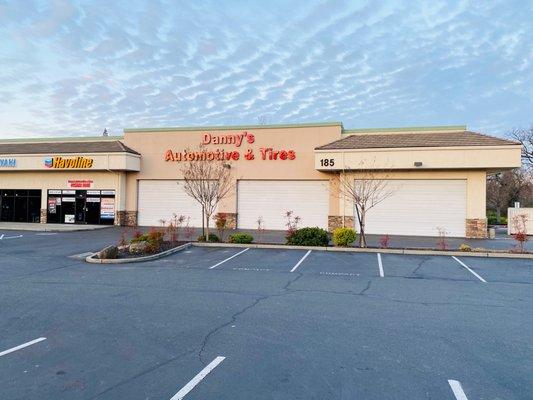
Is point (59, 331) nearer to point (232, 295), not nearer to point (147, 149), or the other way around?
point (232, 295)

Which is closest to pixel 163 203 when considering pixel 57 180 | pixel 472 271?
pixel 57 180

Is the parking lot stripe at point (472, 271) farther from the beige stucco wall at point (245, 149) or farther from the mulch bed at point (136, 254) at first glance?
the beige stucco wall at point (245, 149)

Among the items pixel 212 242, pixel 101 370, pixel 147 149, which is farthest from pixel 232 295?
pixel 147 149

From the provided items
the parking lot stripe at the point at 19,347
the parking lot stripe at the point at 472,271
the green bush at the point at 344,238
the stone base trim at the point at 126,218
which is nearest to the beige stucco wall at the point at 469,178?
the green bush at the point at 344,238

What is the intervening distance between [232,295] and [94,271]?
5194 mm

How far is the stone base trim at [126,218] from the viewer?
28969 mm

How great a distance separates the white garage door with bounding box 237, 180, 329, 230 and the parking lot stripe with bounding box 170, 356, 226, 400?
20974mm

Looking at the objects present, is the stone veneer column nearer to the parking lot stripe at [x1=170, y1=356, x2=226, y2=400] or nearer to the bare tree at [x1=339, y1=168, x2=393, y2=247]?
the bare tree at [x1=339, y1=168, x2=393, y2=247]

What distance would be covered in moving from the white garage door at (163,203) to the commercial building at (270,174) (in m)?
0.07

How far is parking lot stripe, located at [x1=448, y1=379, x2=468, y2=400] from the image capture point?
14.1 feet

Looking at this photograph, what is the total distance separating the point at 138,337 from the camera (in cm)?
615

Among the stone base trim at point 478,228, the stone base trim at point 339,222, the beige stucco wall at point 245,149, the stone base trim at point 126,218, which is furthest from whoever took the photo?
the stone base trim at point 126,218

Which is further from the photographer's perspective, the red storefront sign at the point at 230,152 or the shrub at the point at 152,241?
the red storefront sign at the point at 230,152

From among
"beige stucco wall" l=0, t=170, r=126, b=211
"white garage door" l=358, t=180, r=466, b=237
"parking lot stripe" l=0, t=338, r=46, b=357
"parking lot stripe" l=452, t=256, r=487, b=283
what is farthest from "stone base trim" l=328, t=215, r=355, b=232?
"parking lot stripe" l=0, t=338, r=46, b=357
